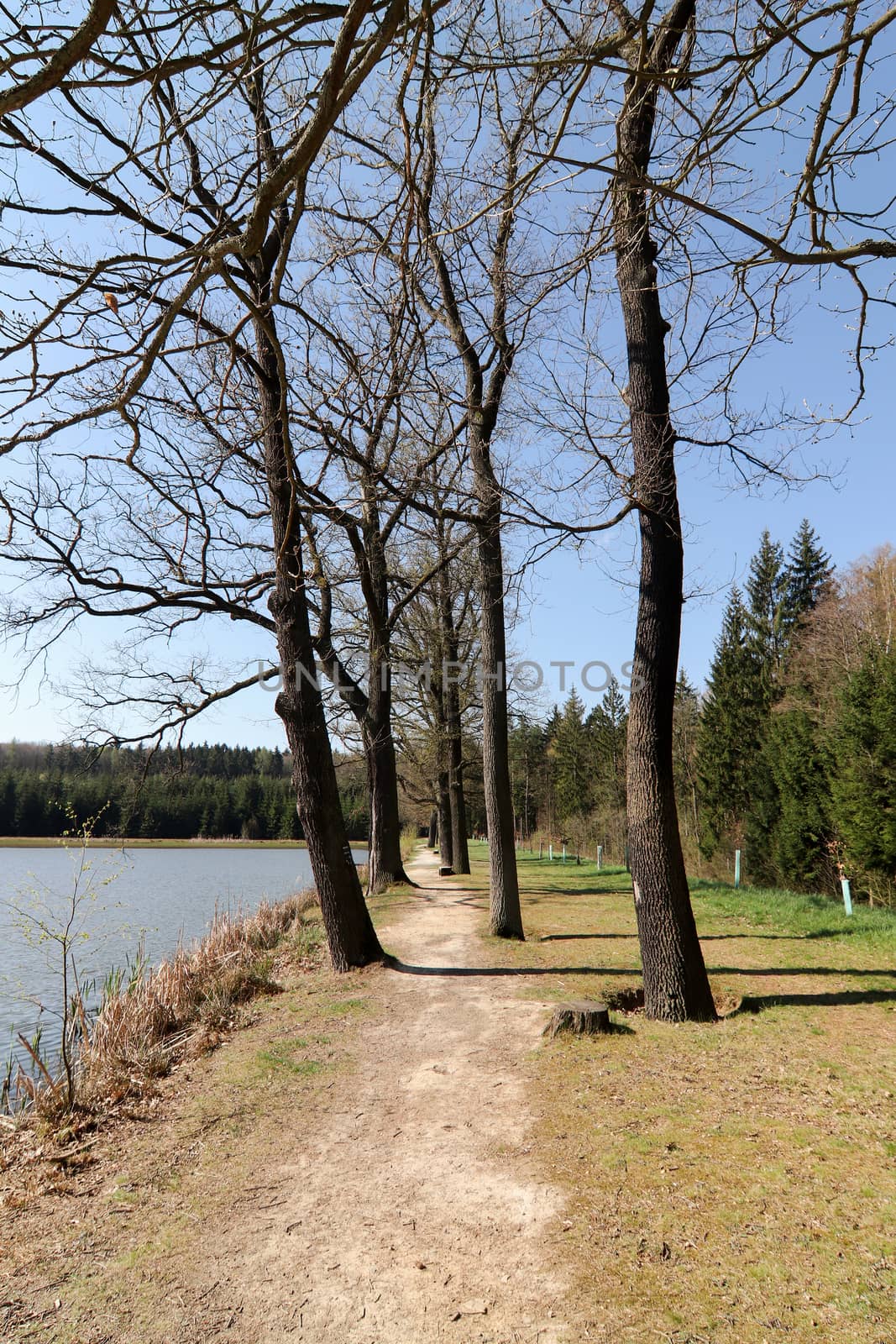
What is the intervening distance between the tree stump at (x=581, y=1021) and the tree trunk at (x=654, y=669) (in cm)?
57

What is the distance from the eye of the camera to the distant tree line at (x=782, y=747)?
1344 centimetres

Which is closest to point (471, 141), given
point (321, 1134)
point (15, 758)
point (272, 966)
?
point (321, 1134)

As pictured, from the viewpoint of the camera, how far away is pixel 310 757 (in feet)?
25.8

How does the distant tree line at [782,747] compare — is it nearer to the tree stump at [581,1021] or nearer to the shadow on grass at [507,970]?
the shadow on grass at [507,970]

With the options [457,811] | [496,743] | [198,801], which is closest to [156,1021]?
[496,743]

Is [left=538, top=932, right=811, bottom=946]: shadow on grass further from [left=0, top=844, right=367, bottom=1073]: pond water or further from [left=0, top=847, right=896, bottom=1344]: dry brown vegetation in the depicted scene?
[left=0, top=844, right=367, bottom=1073]: pond water

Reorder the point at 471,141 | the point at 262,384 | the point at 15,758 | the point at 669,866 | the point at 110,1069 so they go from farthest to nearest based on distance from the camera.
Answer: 1. the point at 15,758
2. the point at 262,384
3. the point at 669,866
4. the point at 110,1069
5. the point at 471,141

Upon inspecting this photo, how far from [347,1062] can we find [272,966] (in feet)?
11.8

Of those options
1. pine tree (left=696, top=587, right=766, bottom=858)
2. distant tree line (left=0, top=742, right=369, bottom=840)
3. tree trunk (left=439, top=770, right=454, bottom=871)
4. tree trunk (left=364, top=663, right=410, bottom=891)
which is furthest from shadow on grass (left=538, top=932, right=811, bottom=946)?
distant tree line (left=0, top=742, right=369, bottom=840)

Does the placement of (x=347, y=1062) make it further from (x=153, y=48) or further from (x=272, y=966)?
(x=153, y=48)

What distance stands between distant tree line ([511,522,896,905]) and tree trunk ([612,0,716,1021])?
8738 millimetres

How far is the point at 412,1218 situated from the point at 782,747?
1783cm

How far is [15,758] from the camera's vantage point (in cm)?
5897

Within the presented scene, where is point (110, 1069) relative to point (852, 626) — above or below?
below
